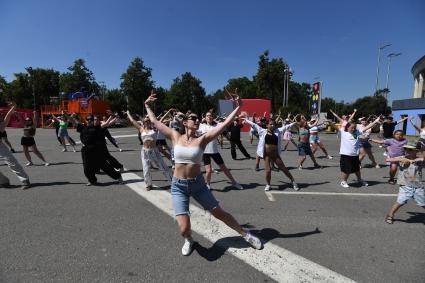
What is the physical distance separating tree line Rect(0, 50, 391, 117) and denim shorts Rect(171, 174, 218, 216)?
37716 mm

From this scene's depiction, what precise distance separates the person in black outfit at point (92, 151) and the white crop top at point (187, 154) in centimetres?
414

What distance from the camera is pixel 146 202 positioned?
19.0 feet

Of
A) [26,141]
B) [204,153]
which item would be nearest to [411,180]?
[204,153]

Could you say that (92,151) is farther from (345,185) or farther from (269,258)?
(345,185)

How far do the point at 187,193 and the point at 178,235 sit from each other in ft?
3.02

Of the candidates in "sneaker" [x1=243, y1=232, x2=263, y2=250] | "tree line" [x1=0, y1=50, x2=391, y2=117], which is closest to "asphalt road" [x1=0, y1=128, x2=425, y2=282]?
"sneaker" [x1=243, y1=232, x2=263, y2=250]

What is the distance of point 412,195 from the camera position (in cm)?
468

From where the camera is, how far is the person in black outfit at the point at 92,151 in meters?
7.00

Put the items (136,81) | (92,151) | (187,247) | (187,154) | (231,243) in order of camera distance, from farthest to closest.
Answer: (136,81) → (92,151) → (231,243) → (187,247) → (187,154)

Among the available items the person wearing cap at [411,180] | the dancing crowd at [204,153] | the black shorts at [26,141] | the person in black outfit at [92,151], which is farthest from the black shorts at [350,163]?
the black shorts at [26,141]

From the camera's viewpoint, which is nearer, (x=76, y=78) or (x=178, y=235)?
(x=178, y=235)

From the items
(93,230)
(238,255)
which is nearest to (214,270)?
(238,255)

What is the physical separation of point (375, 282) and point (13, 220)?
5.27m

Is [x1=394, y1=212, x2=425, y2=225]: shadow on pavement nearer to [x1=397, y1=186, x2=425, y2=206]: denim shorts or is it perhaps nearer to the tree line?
[x1=397, y1=186, x2=425, y2=206]: denim shorts
